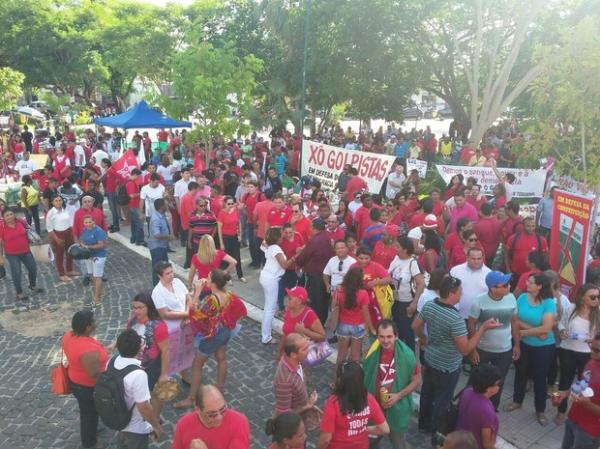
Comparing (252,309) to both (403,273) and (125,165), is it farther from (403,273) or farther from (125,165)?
(125,165)

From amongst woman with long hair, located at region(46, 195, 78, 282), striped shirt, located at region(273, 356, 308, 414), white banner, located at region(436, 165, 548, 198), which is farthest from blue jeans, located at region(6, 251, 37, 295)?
white banner, located at region(436, 165, 548, 198)

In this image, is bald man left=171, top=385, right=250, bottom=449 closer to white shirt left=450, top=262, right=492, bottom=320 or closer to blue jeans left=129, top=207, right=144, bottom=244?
white shirt left=450, top=262, right=492, bottom=320

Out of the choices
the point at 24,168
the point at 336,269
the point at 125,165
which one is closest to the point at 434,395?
the point at 336,269

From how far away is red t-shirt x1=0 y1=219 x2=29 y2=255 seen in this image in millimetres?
8562

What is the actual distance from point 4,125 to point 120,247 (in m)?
24.8

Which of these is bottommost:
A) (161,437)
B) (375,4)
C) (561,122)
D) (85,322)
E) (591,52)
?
(161,437)

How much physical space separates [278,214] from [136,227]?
4.32 m

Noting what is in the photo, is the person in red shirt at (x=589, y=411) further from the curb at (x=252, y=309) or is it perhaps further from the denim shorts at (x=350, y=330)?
the denim shorts at (x=350, y=330)

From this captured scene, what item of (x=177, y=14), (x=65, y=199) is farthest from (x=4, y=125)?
(x=65, y=199)

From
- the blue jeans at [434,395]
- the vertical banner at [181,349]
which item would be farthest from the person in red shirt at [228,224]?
the blue jeans at [434,395]

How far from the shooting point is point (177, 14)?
28.7 meters

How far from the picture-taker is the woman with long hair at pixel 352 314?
5656mm

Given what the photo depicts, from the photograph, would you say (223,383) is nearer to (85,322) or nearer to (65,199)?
(85,322)

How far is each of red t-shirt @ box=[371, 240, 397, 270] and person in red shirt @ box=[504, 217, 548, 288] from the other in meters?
1.73
